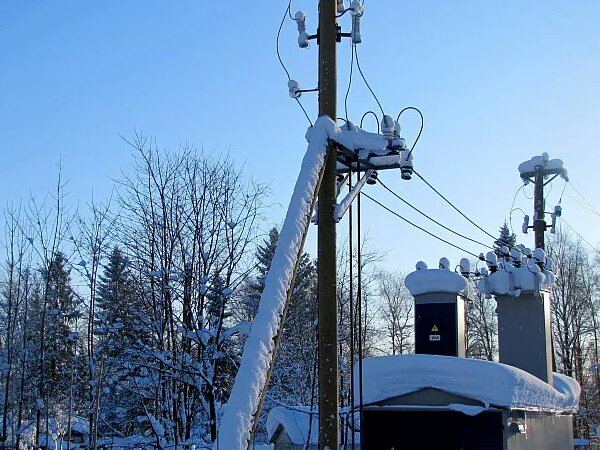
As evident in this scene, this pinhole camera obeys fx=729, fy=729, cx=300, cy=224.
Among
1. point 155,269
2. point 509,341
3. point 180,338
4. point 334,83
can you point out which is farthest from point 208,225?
point 334,83

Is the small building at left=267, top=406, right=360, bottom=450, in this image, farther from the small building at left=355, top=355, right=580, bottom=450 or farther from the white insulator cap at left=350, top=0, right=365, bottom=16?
the white insulator cap at left=350, top=0, right=365, bottom=16

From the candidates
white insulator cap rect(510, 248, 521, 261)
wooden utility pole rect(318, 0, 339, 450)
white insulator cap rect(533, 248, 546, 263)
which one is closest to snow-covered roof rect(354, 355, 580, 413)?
wooden utility pole rect(318, 0, 339, 450)

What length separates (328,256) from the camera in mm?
6414

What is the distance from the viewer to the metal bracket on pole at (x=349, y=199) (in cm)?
647

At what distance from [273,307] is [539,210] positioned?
13.8 meters

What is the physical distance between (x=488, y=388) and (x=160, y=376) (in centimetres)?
643

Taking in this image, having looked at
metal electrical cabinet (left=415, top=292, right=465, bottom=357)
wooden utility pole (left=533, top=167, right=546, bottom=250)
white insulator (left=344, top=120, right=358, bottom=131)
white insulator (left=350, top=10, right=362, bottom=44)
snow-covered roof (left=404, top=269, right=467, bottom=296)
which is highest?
wooden utility pole (left=533, top=167, right=546, bottom=250)

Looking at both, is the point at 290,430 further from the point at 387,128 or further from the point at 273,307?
the point at 273,307

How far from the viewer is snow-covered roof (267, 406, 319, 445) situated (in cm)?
1356

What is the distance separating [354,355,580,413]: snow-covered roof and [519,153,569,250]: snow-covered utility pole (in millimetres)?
8400

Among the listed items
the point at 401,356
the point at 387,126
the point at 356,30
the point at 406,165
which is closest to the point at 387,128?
the point at 387,126

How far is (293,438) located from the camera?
1366 centimetres

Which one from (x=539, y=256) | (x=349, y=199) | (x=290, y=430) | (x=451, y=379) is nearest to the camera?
(x=349, y=199)

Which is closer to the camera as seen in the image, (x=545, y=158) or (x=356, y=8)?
(x=356, y=8)
